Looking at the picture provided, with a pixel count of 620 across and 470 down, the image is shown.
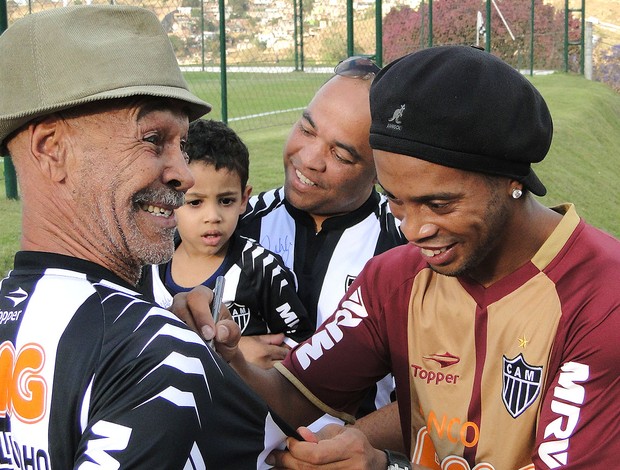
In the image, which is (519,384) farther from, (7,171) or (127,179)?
(7,171)

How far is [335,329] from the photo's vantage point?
9.28ft

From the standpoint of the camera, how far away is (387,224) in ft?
12.3

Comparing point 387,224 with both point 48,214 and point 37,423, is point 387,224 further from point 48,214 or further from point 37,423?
point 37,423

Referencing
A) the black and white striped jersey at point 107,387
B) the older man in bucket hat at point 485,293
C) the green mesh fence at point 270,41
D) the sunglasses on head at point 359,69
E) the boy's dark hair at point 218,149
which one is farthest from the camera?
the green mesh fence at point 270,41

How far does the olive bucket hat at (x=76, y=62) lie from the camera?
1.94m

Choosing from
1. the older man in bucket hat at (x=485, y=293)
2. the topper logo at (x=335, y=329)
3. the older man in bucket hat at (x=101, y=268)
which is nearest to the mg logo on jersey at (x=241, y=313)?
the topper logo at (x=335, y=329)

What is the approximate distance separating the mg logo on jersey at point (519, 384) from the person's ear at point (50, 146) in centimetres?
122

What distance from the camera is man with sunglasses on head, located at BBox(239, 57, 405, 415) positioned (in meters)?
3.65

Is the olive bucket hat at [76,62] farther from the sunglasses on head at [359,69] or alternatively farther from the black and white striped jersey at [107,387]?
the sunglasses on head at [359,69]

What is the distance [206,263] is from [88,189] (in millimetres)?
1758

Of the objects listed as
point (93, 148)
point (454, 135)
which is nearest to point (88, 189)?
point (93, 148)

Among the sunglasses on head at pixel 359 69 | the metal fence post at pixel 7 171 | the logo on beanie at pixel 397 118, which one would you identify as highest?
the logo on beanie at pixel 397 118

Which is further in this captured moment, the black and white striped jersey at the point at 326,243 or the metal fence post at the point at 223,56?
the metal fence post at the point at 223,56

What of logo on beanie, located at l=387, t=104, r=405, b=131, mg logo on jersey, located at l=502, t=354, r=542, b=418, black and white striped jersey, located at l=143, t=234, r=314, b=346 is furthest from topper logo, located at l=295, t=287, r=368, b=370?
black and white striped jersey, located at l=143, t=234, r=314, b=346
